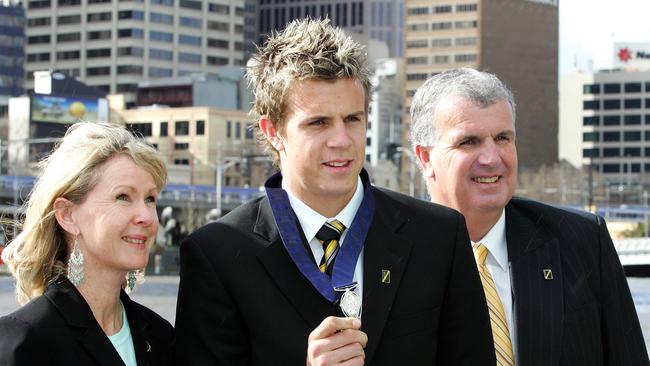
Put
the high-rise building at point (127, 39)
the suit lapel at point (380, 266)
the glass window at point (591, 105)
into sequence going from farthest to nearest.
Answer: the glass window at point (591, 105) → the high-rise building at point (127, 39) → the suit lapel at point (380, 266)

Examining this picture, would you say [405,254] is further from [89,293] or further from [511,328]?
[89,293]

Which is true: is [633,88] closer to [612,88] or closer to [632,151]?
[612,88]

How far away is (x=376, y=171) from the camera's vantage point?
14100 cm

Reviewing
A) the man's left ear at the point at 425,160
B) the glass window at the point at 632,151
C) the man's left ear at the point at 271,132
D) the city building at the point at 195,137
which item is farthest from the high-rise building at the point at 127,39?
the man's left ear at the point at 271,132

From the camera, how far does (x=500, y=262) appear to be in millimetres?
4633

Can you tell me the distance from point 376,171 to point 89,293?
137 m

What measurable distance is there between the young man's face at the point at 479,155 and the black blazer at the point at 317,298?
2.00 feet

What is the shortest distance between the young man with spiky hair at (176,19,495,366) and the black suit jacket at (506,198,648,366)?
482 mm

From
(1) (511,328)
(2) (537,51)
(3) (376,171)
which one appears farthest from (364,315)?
(2) (537,51)

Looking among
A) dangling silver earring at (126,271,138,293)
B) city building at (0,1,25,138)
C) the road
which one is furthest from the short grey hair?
city building at (0,1,25,138)

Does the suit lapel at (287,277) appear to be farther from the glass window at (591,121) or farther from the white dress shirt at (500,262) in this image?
the glass window at (591,121)

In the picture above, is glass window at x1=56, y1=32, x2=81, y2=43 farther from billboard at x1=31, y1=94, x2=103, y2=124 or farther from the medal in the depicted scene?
the medal

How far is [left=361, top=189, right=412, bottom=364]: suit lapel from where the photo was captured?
12.6ft

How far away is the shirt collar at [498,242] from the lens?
4.64 metres
